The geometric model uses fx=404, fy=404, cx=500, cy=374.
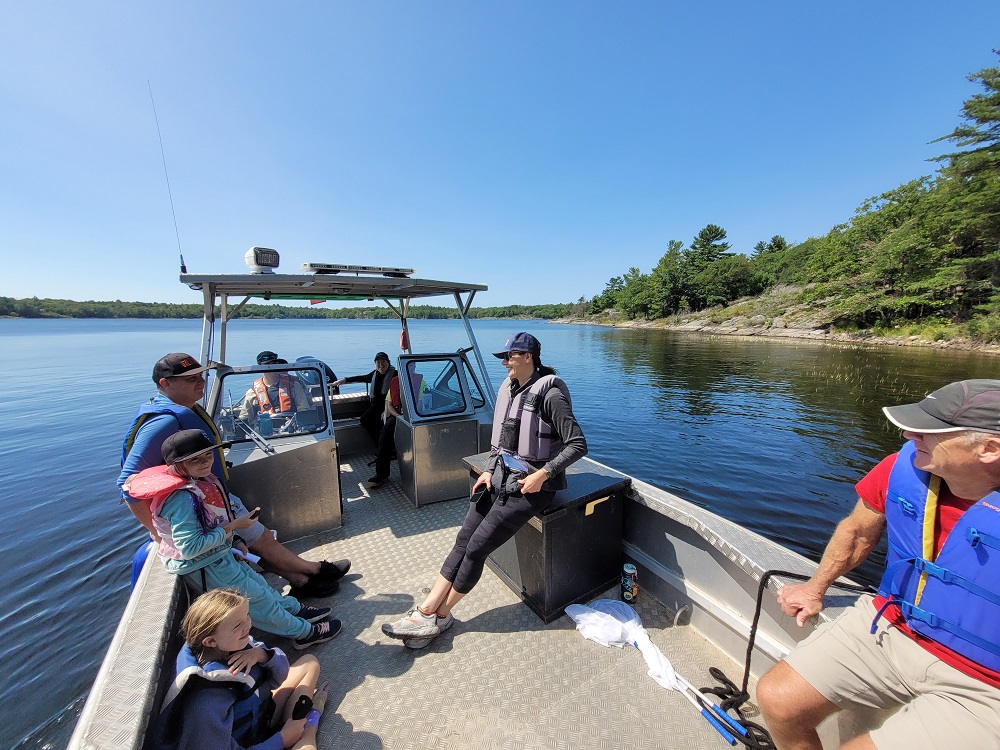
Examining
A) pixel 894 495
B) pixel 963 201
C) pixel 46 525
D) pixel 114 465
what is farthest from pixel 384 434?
pixel 963 201

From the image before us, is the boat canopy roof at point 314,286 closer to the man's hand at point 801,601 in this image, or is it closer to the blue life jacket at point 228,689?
the blue life jacket at point 228,689

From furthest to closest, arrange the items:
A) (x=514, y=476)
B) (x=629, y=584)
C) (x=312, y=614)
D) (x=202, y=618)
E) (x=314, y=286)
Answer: (x=314, y=286)
(x=629, y=584)
(x=312, y=614)
(x=514, y=476)
(x=202, y=618)

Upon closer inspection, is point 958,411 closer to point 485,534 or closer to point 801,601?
point 801,601

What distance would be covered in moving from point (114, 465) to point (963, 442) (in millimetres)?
13245


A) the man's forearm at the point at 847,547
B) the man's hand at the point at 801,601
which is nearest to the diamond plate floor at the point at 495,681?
the man's hand at the point at 801,601

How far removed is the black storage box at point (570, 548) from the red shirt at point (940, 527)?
143 centimetres

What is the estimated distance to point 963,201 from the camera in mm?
29547

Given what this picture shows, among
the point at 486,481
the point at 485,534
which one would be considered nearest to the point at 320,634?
the point at 485,534

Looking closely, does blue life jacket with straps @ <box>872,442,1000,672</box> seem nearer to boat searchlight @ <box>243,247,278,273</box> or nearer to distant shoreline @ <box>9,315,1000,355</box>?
boat searchlight @ <box>243,247,278,273</box>

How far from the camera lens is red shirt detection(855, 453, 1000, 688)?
132 centimetres

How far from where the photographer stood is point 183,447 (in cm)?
204

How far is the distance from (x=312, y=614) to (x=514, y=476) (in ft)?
5.57

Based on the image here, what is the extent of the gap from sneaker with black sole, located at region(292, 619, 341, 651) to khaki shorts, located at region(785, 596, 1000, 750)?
100 inches

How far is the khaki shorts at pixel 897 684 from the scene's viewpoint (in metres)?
1.25
